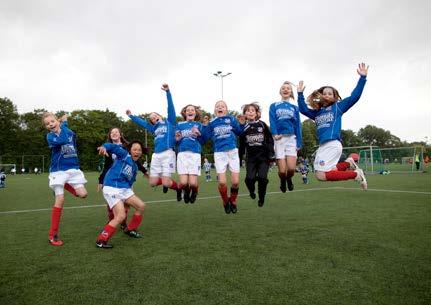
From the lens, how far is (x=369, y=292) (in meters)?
3.98

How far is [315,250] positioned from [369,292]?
181 cm

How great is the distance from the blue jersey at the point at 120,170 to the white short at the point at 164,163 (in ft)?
7.53

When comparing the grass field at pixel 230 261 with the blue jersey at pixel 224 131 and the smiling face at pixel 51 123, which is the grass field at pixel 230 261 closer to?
the blue jersey at pixel 224 131

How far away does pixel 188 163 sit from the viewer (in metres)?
8.37

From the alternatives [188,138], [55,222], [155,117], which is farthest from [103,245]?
[155,117]

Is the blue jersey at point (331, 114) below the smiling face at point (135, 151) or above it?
above

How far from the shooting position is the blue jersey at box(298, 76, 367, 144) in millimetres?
6848

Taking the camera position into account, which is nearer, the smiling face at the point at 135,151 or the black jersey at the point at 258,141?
the smiling face at the point at 135,151

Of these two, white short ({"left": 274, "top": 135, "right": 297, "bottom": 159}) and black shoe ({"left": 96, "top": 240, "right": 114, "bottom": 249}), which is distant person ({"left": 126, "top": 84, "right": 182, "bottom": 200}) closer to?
white short ({"left": 274, "top": 135, "right": 297, "bottom": 159})

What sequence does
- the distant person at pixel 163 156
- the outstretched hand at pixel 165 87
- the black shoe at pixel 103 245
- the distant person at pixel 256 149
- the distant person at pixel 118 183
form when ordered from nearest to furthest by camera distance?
the black shoe at pixel 103 245, the distant person at pixel 118 183, the distant person at pixel 256 149, the outstretched hand at pixel 165 87, the distant person at pixel 163 156

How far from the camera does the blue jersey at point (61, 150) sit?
728cm

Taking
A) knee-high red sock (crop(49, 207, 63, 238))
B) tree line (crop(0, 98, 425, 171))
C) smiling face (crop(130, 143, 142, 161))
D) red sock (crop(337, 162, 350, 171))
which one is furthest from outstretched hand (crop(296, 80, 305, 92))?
tree line (crop(0, 98, 425, 171))

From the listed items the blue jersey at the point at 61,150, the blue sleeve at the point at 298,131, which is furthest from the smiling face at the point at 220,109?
the blue jersey at the point at 61,150

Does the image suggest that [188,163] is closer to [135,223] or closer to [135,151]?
[135,151]
